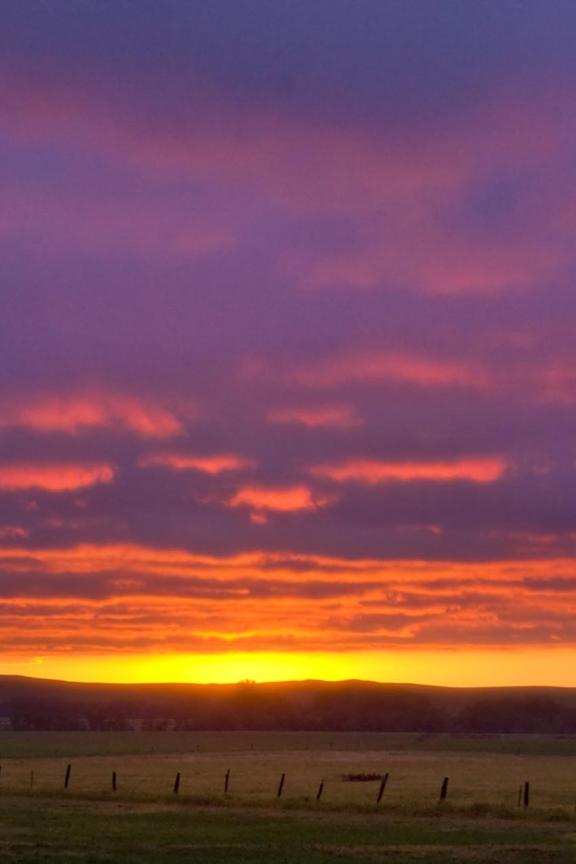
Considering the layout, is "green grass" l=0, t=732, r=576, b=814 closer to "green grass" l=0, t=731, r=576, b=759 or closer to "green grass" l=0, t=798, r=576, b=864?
"green grass" l=0, t=731, r=576, b=759

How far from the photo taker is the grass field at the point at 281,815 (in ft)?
99.8

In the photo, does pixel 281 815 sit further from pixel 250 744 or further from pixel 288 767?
pixel 250 744

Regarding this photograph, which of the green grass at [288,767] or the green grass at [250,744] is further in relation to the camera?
the green grass at [250,744]

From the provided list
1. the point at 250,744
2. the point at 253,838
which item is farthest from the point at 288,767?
the point at 253,838

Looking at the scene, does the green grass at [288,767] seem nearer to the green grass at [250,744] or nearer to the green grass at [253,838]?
the green grass at [250,744]

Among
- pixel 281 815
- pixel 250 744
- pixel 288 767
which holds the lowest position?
pixel 281 815

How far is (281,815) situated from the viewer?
42.4 metres

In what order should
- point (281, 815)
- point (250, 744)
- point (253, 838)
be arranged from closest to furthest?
1. point (253, 838)
2. point (281, 815)
3. point (250, 744)

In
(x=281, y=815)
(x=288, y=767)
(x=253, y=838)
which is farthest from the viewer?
(x=288, y=767)

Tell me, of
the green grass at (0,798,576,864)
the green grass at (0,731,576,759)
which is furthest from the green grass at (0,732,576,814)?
the green grass at (0,798,576,864)

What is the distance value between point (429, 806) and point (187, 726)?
160 m

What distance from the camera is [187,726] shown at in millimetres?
198875

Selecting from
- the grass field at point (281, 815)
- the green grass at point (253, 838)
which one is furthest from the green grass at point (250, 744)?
the green grass at point (253, 838)

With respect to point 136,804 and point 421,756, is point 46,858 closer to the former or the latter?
point 136,804
